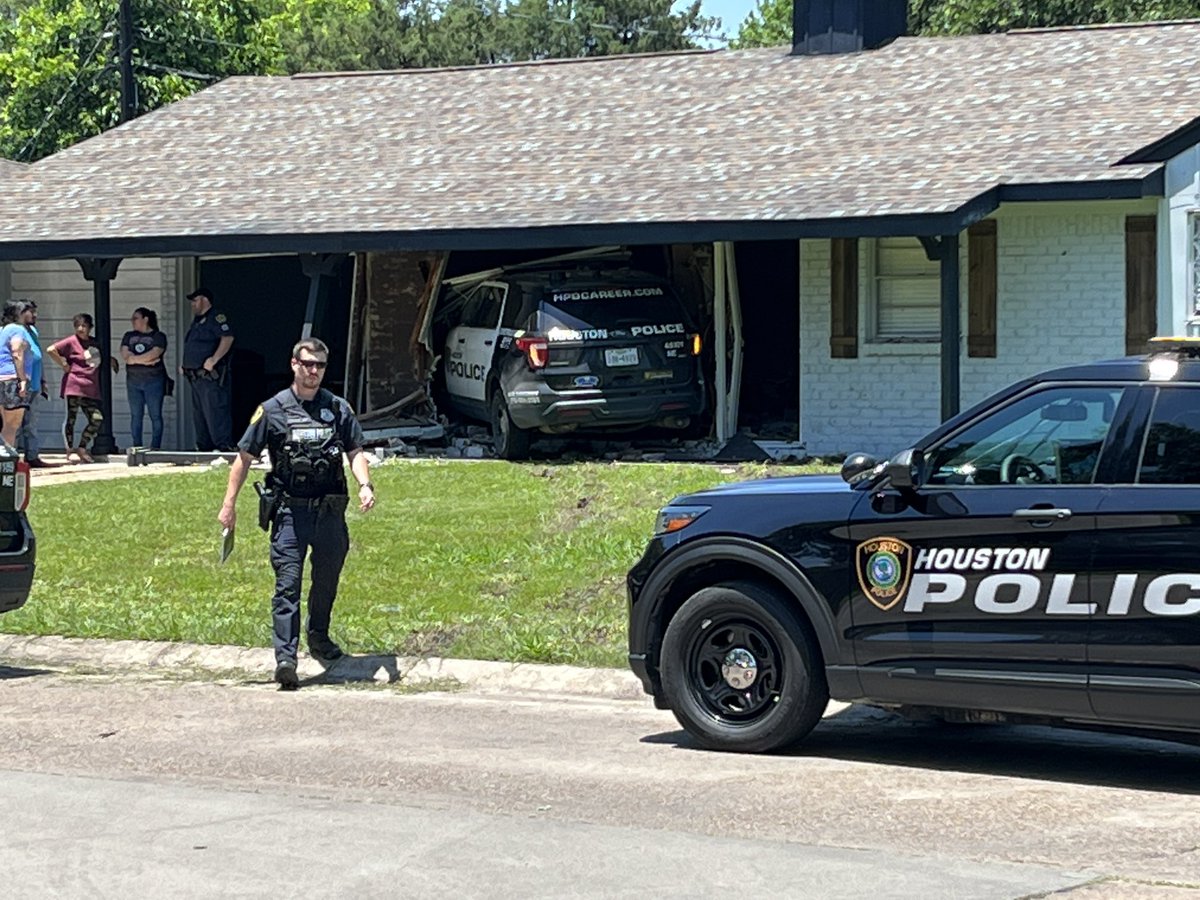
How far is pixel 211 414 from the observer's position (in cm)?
2234

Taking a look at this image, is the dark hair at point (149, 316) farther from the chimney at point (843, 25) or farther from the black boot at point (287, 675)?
the black boot at point (287, 675)

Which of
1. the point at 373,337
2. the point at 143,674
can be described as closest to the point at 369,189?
the point at 373,337

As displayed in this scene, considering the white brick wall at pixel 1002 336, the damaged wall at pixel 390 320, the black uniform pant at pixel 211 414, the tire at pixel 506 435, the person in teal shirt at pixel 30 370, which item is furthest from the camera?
the damaged wall at pixel 390 320

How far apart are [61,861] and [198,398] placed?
620 inches

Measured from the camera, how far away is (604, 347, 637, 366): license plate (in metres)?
20.1

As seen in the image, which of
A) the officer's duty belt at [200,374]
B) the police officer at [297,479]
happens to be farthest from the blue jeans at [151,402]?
the police officer at [297,479]

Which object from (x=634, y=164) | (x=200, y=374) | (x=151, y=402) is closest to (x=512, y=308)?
(x=634, y=164)

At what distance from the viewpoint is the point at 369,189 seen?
73.8ft

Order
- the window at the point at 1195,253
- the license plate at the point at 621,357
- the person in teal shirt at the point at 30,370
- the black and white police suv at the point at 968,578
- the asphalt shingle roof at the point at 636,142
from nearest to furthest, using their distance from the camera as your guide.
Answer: the black and white police suv at the point at 968,578 < the person in teal shirt at the point at 30,370 < the window at the point at 1195,253 < the asphalt shingle roof at the point at 636,142 < the license plate at the point at 621,357

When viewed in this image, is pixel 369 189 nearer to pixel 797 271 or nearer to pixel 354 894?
pixel 797 271

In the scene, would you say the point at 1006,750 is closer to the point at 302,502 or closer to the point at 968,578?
the point at 968,578

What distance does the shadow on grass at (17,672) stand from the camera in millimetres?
11656

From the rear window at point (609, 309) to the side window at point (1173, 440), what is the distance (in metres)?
12.4

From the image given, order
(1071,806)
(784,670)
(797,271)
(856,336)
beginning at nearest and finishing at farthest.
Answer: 1. (1071,806)
2. (784,670)
3. (856,336)
4. (797,271)
